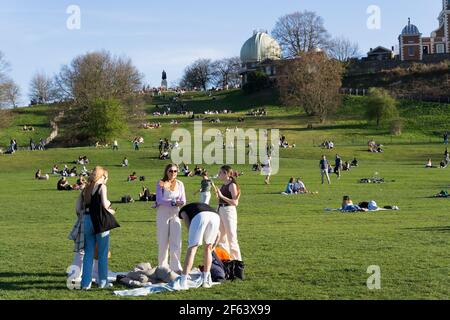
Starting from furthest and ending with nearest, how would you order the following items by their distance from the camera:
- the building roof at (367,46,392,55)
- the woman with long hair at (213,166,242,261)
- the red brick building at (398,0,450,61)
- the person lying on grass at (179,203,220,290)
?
the building roof at (367,46,392,55) < the red brick building at (398,0,450,61) < the woman with long hair at (213,166,242,261) < the person lying on grass at (179,203,220,290)

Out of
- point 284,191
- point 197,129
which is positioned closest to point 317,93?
point 197,129

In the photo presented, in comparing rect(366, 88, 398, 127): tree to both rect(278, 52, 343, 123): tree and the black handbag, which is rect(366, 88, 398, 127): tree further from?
the black handbag

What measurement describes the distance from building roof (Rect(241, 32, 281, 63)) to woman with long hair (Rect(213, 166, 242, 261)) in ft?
431

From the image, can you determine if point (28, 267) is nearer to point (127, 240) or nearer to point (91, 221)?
point (91, 221)

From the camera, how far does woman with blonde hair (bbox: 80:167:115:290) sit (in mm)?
11789

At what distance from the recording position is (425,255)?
45.8 ft

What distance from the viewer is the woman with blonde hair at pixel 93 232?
38.7 feet

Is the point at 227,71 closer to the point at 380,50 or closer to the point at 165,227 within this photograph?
the point at 380,50

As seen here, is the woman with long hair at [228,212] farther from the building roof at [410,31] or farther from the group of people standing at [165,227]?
the building roof at [410,31]

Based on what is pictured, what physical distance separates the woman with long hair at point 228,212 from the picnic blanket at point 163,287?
129 cm

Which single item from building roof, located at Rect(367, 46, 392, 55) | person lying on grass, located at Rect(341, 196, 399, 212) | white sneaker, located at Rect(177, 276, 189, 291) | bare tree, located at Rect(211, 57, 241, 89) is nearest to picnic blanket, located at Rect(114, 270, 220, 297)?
white sneaker, located at Rect(177, 276, 189, 291)

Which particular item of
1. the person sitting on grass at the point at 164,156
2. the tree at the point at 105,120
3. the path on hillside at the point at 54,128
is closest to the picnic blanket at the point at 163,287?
the person sitting on grass at the point at 164,156

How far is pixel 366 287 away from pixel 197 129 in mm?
72526

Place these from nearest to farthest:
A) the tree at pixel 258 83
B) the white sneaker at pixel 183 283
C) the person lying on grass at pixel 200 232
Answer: the white sneaker at pixel 183 283 → the person lying on grass at pixel 200 232 → the tree at pixel 258 83
